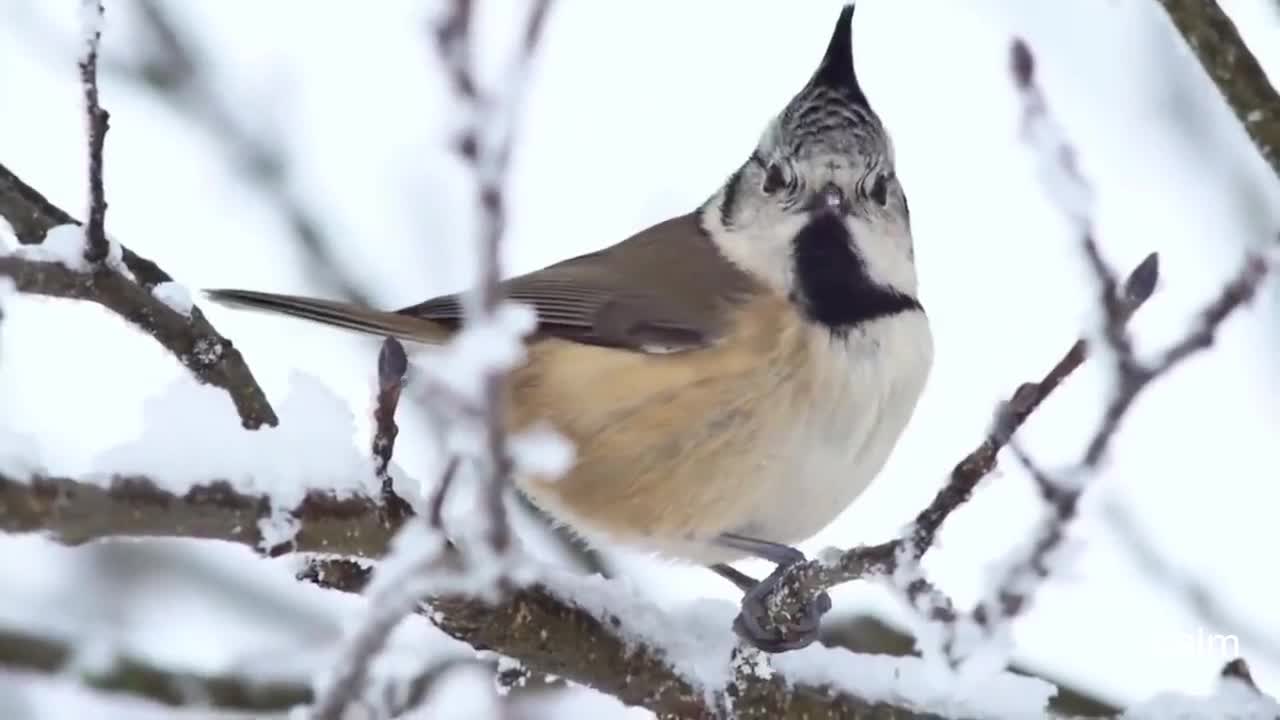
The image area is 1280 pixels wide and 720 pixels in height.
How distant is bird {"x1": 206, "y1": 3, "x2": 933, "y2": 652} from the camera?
3521 mm

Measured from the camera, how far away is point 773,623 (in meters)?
2.89

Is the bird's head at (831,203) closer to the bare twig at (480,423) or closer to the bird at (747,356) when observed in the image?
the bird at (747,356)

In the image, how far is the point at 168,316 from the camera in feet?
9.97

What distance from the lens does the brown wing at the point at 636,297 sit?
3707mm

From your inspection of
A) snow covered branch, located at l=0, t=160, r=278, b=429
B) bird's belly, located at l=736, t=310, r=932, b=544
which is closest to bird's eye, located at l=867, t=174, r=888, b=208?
bird's belly, located at l=736, t=310, r=932, b=544

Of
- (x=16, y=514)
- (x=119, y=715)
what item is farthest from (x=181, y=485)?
(x=119, y=715)

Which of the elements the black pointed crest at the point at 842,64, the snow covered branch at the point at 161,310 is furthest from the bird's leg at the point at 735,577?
the snow covered branch at the point at 161,310

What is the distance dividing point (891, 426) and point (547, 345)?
2.55 ft

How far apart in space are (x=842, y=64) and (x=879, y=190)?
31cm

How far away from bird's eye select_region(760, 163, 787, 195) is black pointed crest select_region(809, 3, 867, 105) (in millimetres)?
217

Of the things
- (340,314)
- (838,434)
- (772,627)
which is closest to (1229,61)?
(838,434)

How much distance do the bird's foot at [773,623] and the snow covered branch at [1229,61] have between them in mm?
1071

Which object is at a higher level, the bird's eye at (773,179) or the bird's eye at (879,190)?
the bird's eye at (773,179)

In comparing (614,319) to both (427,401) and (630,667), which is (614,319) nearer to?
(630,667)
